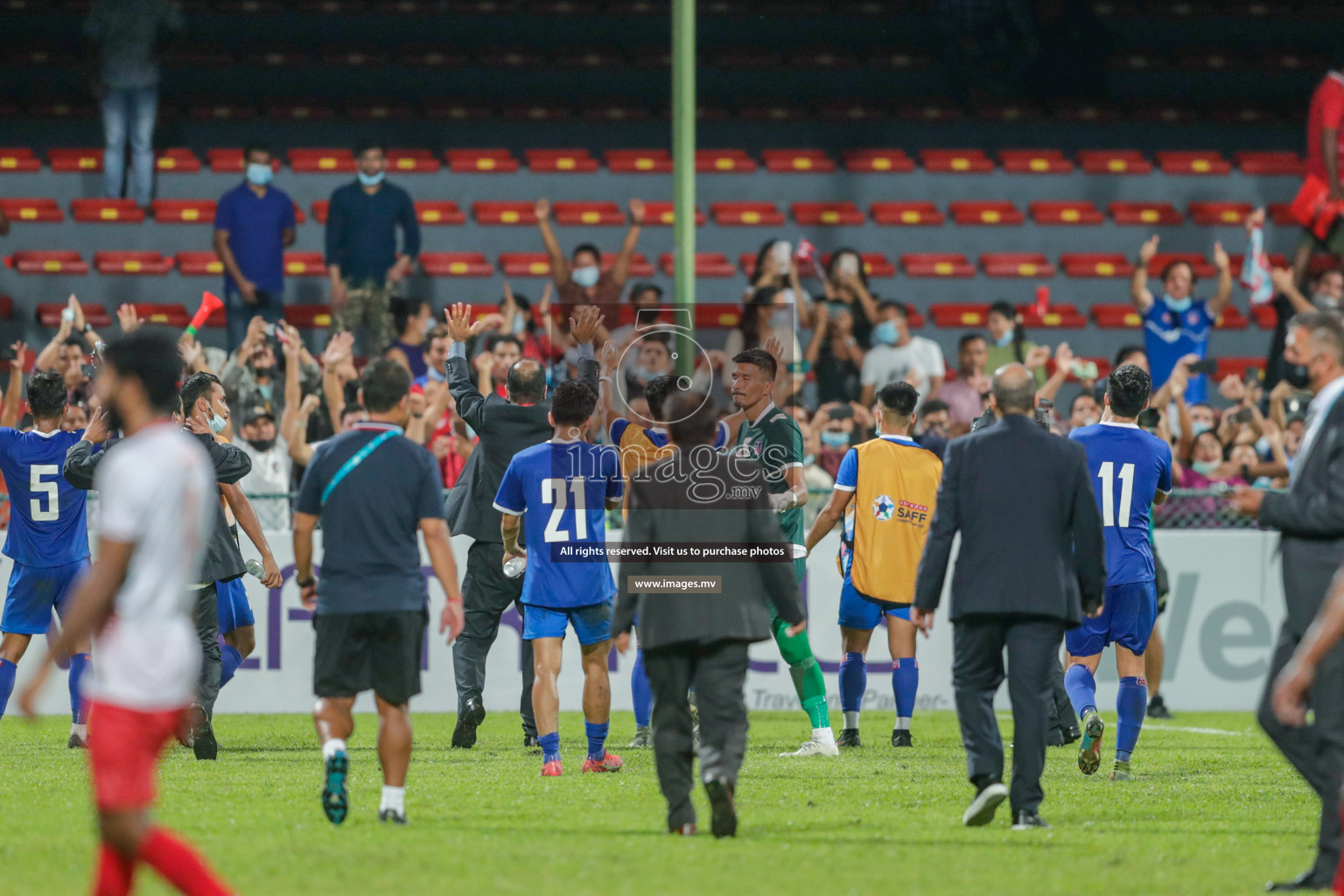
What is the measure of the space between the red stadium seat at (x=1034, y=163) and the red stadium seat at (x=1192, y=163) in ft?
3.95

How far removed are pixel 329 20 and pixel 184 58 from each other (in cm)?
200

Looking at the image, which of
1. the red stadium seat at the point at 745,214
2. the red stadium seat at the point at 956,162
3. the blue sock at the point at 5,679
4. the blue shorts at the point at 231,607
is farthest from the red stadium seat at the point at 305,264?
the blue sock at the point at 5,679

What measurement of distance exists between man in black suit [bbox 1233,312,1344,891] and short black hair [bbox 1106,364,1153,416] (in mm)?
2859

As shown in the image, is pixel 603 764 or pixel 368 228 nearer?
pixel 603 764

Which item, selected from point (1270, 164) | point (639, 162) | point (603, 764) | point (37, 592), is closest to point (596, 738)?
point (603, 764)

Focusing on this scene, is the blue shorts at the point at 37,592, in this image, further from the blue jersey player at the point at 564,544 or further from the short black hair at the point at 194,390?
the blue jersey player at the point at 564,544

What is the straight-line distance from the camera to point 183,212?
1884 centimetres

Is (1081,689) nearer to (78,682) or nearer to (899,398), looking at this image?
(899,398)

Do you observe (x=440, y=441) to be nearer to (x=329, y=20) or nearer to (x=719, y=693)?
(x=719, y=693)

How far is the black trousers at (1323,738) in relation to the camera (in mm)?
5441

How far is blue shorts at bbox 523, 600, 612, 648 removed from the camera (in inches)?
334

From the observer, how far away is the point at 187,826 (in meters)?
6.71

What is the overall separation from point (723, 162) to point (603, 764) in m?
12.5

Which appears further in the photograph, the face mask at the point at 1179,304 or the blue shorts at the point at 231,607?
the face mask at the point at 1179,304
